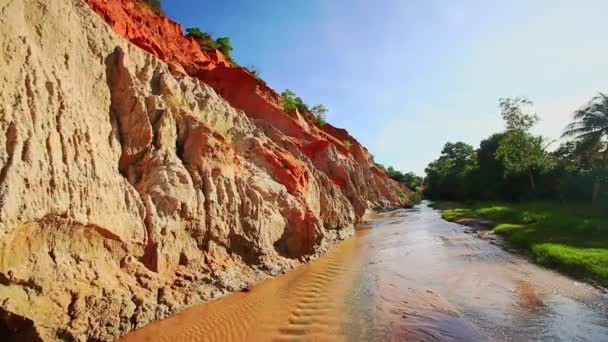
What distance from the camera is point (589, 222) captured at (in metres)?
18.0

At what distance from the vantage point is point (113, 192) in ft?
27.7

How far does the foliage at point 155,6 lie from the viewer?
1226 inches

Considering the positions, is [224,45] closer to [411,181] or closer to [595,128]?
[595,128]

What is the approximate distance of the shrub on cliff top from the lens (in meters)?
31.2

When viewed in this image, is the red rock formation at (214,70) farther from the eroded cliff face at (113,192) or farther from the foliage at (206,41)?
the eroded cliff face at (113,192)

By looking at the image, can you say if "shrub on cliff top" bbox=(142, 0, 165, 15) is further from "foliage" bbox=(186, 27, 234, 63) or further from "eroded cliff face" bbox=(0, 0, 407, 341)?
"eroded cliff face" bbox=(0, 0, 407, 341)

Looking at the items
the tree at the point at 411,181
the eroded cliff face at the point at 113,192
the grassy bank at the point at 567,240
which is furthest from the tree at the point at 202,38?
the tree at the point at 411,181

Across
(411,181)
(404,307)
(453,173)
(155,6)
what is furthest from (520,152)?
(411,181)

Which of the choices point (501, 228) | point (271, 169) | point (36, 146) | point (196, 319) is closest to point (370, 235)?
point (501, 228)

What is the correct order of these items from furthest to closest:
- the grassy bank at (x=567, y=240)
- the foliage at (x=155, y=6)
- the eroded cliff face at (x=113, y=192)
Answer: the foliage at (x=155, y=6), the grassy bank at (x=567, y=240), the eroded cliff face at (x=113, y=192)

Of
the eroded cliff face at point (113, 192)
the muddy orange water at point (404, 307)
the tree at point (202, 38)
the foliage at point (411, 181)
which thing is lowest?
the muddy orange water at point (404, 307)

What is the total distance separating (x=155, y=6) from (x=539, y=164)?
3912 centimetres

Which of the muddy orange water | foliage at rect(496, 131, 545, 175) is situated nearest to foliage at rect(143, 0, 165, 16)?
the muddy orange water

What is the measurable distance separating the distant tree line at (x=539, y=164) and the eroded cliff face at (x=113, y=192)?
25586mm
